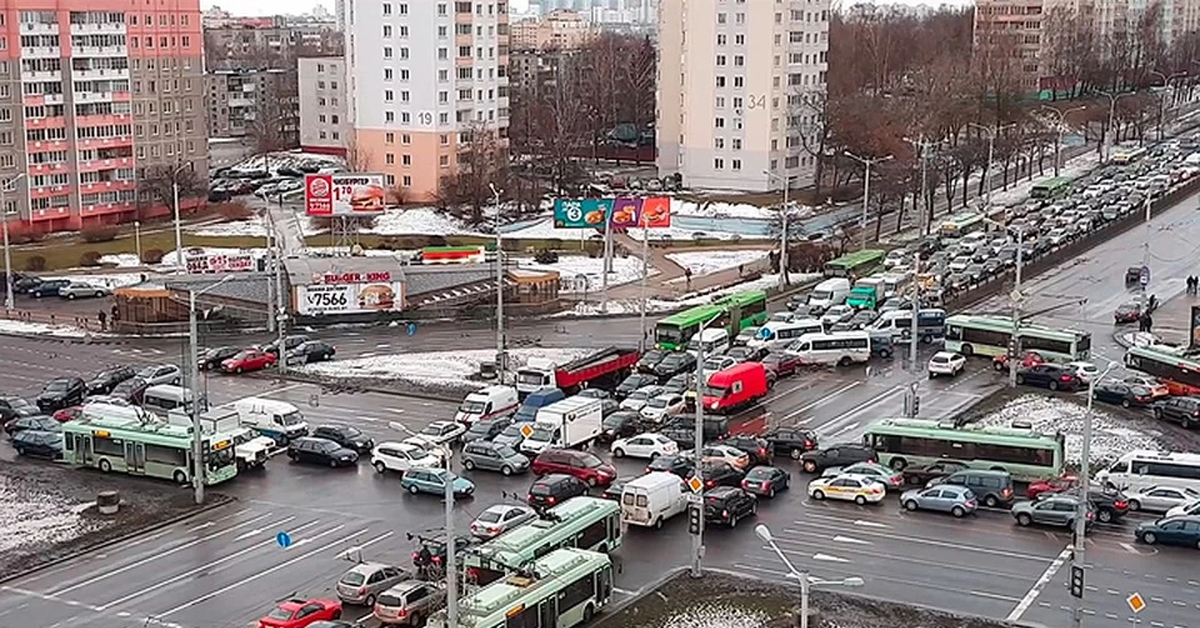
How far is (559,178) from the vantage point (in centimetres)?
11069

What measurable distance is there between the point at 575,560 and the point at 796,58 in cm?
8852

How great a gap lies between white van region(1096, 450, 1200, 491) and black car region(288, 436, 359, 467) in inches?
895

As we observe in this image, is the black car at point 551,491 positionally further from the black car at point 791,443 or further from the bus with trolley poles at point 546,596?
the black car at point 791,443

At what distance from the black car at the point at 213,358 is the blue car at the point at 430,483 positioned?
64.6 ft

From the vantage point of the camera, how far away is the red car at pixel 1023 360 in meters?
53.7

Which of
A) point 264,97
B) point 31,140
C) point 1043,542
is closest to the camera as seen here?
point 1043,542

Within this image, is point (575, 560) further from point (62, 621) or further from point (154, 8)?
point (154, 8)

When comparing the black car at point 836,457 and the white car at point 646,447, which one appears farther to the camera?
the white car at point 646,447

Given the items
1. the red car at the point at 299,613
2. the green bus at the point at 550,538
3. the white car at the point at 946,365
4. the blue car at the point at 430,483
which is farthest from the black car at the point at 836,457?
the red car at the point at 299,613

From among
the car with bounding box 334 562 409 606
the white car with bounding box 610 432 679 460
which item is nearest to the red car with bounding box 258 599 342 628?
the car with bounding box 334 562 409 606

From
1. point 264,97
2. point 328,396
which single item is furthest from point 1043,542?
point 264,97

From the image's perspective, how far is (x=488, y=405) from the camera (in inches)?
1884

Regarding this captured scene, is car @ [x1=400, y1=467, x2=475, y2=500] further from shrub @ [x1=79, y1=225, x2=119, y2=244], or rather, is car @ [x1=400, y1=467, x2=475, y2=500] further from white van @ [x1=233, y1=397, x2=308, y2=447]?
shrub @ [x1=79, y1=225, x2=119, y2=244]

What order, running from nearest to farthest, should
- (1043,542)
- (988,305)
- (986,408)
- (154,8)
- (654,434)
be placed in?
1. (1043,542)
2. (654,434)
3. (986,408)
4. (988,305)
5. (154,8)
